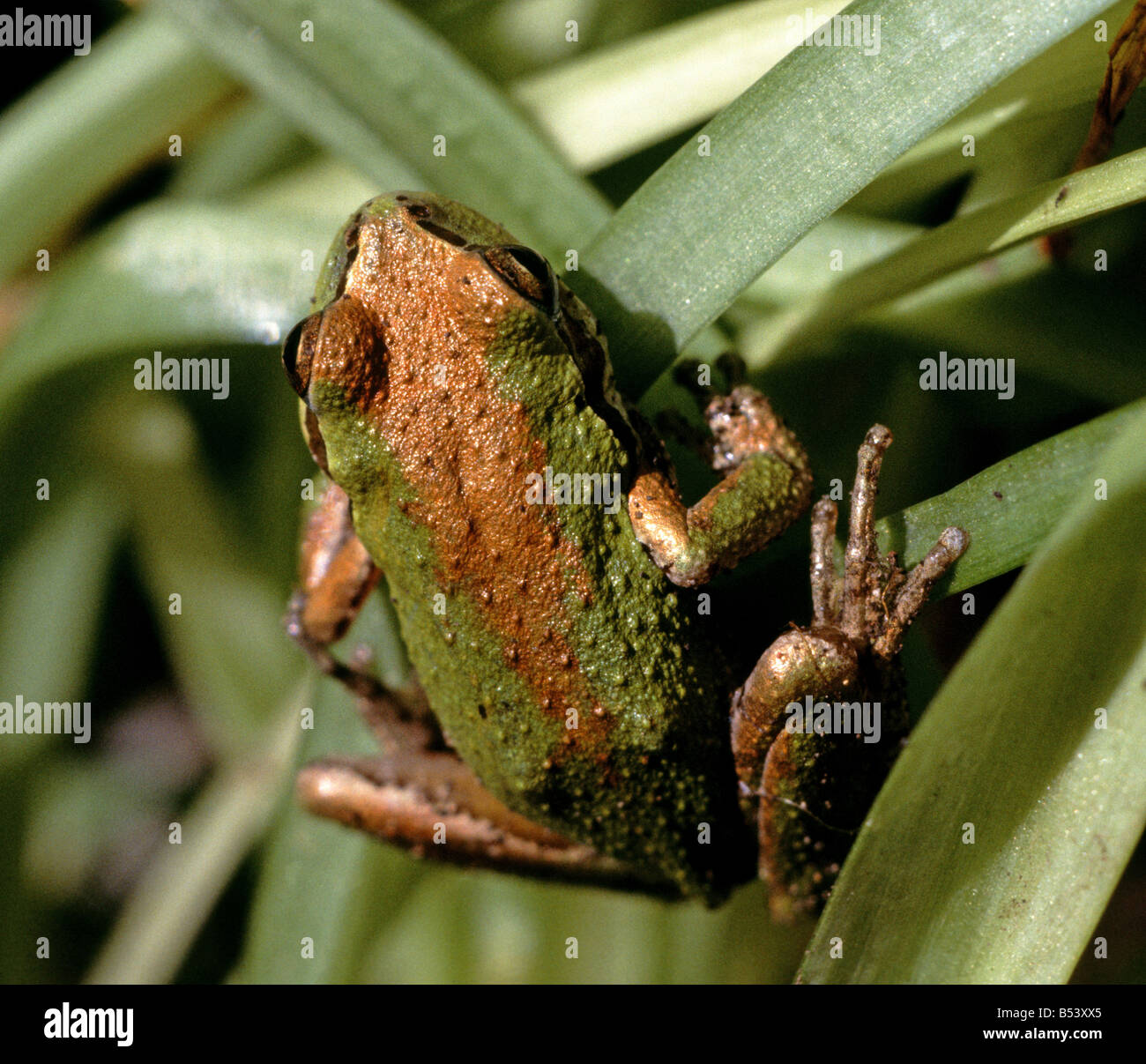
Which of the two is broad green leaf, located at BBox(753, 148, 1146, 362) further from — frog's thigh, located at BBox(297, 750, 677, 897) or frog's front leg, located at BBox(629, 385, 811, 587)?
frog's thigh, located at BBox(297, 750, 677, 897)

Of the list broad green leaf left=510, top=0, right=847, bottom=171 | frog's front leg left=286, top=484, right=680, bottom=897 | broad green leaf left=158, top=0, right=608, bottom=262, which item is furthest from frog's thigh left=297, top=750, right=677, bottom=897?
broad green leaf left=510, top=0, right=847, bottom=171

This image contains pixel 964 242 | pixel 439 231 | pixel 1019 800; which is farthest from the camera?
pixel 439 231

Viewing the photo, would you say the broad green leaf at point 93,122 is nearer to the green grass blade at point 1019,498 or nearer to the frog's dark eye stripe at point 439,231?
the frog's dark eye stripe at point 439,231

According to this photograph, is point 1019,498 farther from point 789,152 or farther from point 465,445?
point 465,445

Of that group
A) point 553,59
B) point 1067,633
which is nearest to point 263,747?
point 553,59

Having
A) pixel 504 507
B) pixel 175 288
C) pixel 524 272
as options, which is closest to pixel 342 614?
pixel 504 507

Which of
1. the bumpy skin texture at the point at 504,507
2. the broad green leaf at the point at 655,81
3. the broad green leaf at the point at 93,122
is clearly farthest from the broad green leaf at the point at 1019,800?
the broad green leaf at the point at 93,122
